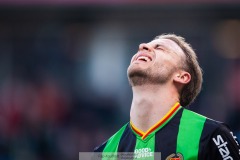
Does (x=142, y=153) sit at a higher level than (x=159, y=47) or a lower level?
lower

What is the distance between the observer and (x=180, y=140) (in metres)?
3.00

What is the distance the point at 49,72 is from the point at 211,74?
2.39 meters

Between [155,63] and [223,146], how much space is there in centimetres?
72

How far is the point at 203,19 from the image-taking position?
8.58 metres

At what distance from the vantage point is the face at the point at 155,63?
10.8 feet

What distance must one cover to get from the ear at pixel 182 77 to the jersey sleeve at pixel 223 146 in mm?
532

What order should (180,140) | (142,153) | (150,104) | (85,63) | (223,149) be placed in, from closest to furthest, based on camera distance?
1. (223,149)
2. (180,140)
3. (142,153)
4. (150,104)
5. (85,63)

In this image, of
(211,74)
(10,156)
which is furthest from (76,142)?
(211,74)

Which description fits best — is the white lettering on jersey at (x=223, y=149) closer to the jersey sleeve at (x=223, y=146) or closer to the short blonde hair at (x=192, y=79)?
the jersey sleeve at (x=223, y=146)

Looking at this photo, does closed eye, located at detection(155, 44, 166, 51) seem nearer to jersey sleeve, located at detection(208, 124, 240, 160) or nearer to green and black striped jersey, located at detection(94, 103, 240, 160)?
green and black striped jersey, located at detection(94, 103, 240, 160)

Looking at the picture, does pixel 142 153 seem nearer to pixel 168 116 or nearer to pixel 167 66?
pixel 168 116

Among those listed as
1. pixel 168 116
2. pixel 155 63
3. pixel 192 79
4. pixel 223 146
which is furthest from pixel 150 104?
pixel 223 146

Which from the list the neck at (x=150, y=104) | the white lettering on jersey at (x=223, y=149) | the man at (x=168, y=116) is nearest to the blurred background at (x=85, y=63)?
the man at (x=168, y=116)

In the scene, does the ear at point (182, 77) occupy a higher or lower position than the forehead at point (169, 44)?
lower
